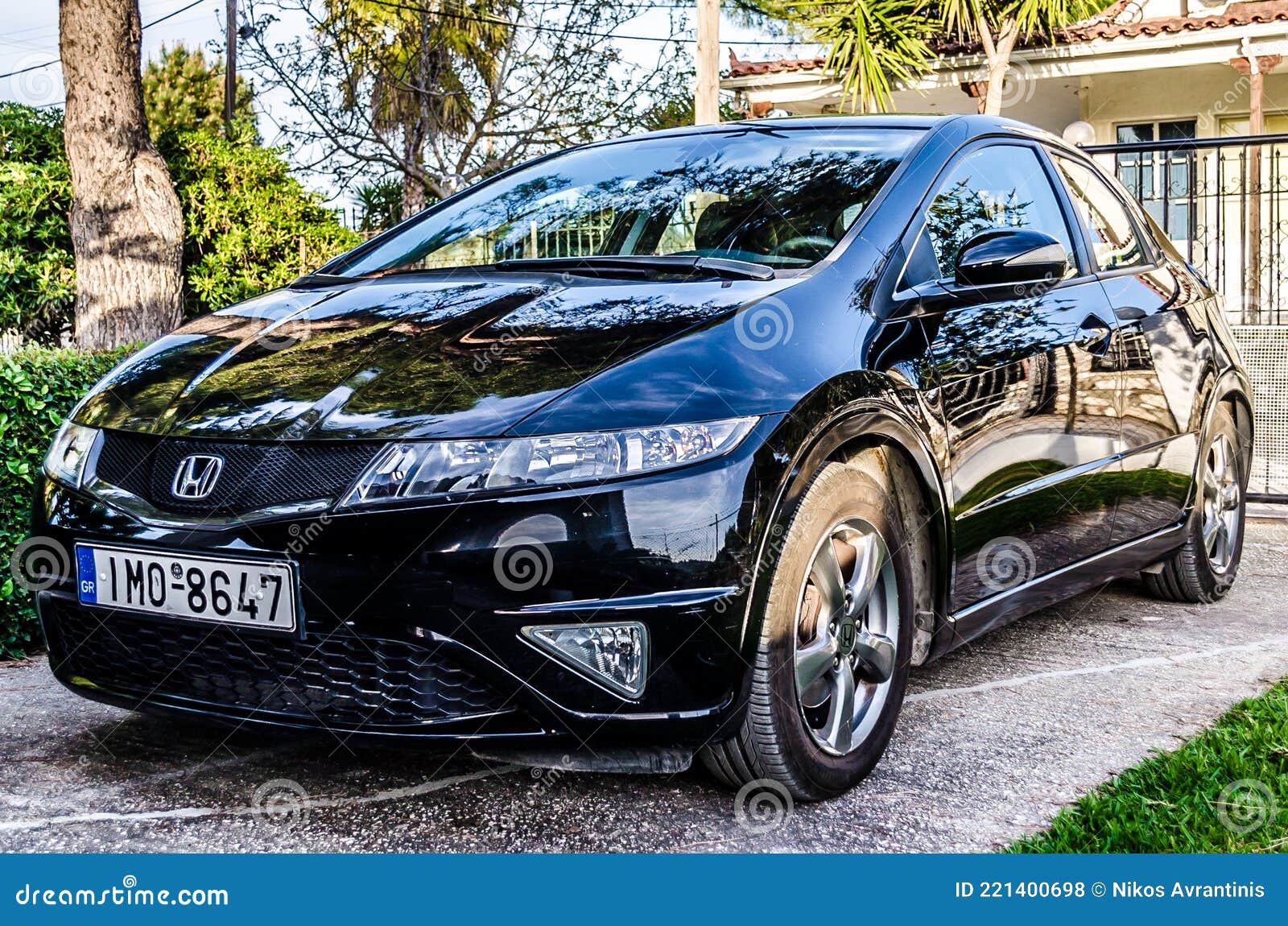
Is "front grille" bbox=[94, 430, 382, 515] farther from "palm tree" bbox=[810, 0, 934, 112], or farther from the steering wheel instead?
"palm tree" bbox=[810, 0, 934, 112]

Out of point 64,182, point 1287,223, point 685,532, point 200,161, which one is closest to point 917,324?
point 685,532

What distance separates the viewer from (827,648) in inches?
109

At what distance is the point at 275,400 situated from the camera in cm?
264

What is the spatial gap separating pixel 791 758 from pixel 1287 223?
10.3 m

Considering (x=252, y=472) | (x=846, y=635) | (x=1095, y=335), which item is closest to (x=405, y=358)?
(x=252, y=472)

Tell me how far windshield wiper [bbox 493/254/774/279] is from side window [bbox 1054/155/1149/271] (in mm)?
1544

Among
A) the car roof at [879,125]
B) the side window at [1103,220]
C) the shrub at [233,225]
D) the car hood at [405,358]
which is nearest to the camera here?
the car hood at [405,358]

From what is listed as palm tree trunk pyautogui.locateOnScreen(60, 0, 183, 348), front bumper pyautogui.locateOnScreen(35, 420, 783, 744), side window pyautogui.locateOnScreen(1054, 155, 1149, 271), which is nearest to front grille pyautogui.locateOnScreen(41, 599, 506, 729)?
front bumper pyautogui.locateOnScreen(35, 420, 783, 744)

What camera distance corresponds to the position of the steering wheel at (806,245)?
10.1 feet

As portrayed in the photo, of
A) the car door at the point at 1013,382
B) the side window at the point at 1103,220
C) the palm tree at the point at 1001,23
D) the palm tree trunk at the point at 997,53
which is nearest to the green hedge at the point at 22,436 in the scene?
the car door at the point at 1013,382

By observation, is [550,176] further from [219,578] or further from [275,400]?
[219,578]

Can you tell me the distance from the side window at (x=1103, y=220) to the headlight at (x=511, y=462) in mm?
2235

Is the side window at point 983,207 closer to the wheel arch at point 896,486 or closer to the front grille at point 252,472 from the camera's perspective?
the wheel arch at point 896,486

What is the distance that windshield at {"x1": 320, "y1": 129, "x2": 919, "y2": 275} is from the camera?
3.26 metres
